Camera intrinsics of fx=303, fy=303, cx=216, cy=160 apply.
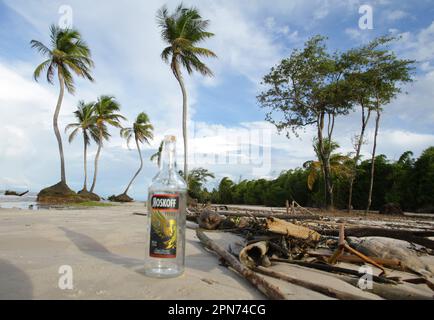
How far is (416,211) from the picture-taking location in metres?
23.6

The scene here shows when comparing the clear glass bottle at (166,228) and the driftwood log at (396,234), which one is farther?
the driftwood log at (396,234)

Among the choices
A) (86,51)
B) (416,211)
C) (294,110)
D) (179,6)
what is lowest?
(416,211)

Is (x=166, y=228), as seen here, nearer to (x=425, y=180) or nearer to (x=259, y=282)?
(x=259, y=282)

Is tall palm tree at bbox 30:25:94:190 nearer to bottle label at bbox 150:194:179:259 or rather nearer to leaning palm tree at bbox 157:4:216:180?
leaning palm tree at bbox 157:4:216:180

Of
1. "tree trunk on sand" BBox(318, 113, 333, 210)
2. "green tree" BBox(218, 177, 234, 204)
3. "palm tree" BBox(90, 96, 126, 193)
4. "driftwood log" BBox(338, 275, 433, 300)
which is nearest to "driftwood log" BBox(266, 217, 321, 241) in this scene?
"driftwood log" BBox(338, 275, 433, 300)

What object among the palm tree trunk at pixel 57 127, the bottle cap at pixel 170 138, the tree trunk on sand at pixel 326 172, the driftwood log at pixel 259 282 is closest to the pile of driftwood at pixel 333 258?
the driftwood log at pixel 259 282

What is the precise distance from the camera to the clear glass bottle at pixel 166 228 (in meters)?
2.08

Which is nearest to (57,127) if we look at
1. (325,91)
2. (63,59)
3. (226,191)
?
(63,59)

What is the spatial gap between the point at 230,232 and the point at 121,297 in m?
3.32

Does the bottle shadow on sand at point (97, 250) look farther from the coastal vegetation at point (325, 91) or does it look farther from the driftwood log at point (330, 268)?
the coastal vegetation at point (325, 91)

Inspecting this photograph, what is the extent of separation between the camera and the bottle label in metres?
2.08

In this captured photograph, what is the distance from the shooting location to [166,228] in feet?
6.86
